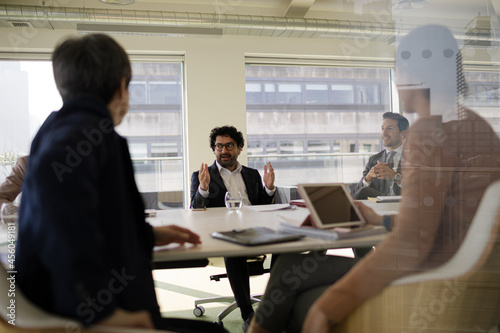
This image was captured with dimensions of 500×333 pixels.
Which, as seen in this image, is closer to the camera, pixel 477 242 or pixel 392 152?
→ pixel 477 242

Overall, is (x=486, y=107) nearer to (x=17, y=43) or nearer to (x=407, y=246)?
(x=407, y=246)

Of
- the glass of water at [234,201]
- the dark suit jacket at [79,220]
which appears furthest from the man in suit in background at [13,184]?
the dark suit jacket at [79,220]

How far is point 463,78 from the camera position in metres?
1.11

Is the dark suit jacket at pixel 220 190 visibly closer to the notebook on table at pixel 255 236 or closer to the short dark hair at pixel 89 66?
the notebook on table at pixel 255 236

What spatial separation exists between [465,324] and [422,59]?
2.38 feet

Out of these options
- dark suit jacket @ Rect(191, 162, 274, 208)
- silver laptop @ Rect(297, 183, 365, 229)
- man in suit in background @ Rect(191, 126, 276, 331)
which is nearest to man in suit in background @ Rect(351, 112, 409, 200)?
silver laptop @ Rect(297, 183, 365, 229)

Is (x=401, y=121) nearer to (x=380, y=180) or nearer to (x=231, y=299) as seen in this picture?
(x=380, y=180)

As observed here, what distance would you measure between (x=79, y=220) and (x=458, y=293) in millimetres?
981

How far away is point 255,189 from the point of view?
3.43m

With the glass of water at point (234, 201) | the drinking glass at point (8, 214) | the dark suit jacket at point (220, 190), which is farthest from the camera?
the dark suit jacket at point (220, 190)

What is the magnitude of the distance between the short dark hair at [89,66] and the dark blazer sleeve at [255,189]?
2281 millimetres

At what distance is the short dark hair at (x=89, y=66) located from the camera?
Result: 1.13m

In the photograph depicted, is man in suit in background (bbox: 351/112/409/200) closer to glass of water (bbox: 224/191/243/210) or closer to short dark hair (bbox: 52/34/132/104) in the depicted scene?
short dark hair (bbox: 52/34/132/104)

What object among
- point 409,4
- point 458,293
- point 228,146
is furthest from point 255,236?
point 228,146
